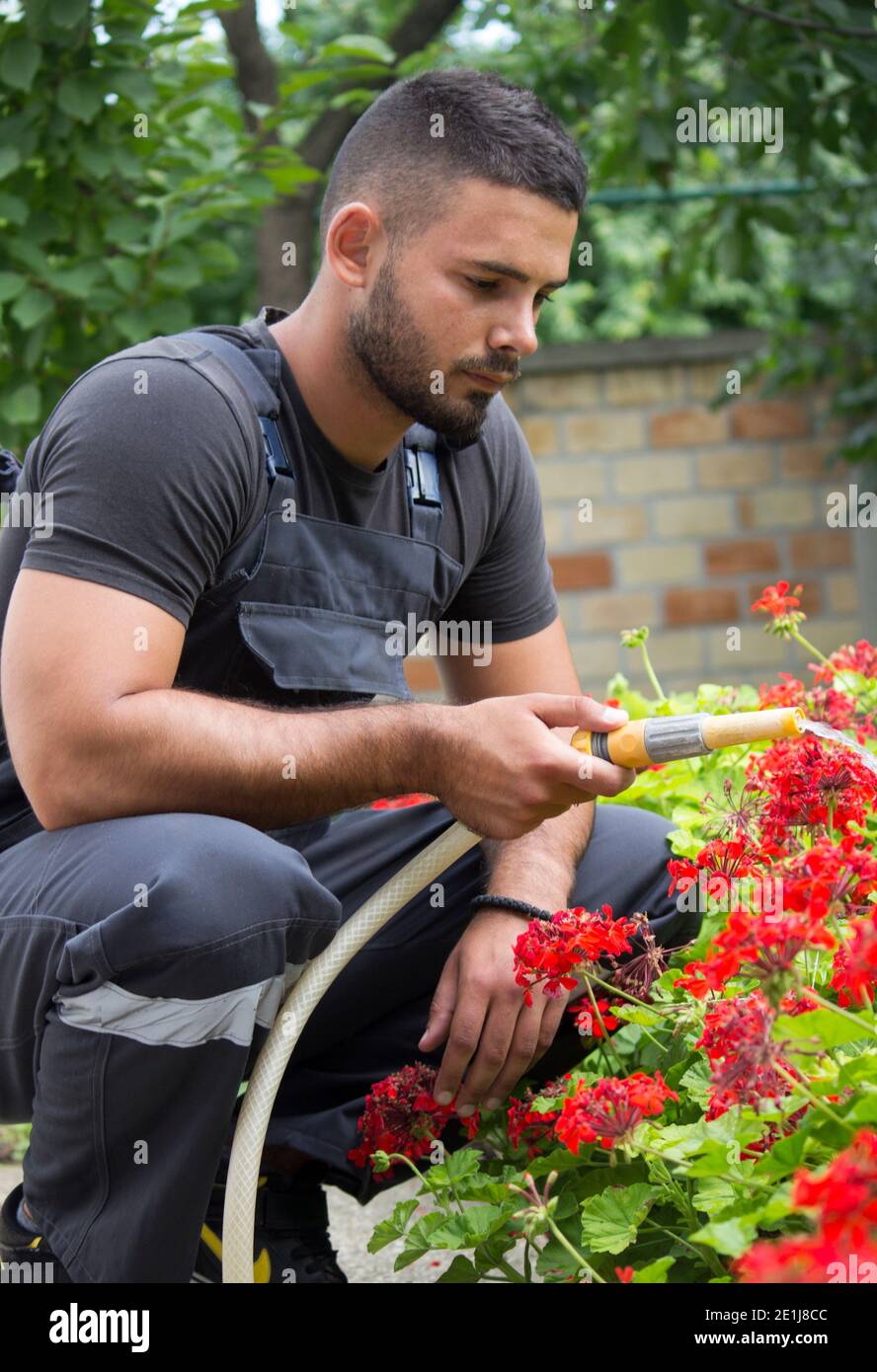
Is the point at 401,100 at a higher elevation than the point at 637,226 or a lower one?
lower

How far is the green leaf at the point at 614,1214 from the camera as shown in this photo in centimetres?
143

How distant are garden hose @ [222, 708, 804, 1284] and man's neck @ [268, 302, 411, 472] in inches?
23.3

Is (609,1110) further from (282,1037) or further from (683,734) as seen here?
(282,1037)

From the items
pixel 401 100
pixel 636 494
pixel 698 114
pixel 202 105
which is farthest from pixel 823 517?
pixel 401 100

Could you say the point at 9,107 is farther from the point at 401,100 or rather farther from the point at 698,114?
the point at 698,114

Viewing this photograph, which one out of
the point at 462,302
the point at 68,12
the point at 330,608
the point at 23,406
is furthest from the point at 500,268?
the point at 23,406

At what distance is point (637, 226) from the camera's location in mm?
11969

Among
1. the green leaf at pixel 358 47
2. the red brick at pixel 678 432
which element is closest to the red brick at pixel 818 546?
the red brick at pixel 678 432

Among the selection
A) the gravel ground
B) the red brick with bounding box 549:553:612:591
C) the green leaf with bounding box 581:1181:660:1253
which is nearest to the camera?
the green leaf with bounding box 581:1181:660:1253

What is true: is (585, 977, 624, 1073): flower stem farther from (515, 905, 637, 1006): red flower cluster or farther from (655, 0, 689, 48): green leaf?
(655, 0, 689, 48): green leaf

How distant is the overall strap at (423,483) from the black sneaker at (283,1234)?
3.02 ft

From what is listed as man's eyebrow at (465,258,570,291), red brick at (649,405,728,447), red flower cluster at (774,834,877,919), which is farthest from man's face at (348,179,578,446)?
red brick at (649,405,728,447)

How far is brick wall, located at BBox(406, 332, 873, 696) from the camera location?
22.4 ft
